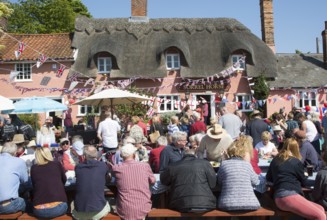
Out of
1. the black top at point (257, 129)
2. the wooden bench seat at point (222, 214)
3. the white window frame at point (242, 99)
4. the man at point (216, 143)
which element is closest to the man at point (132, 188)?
the wooden bench seat at point (222, 214)

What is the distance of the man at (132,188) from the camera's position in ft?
16.4

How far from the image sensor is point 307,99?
73.7 ft

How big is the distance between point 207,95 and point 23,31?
74.6 feet

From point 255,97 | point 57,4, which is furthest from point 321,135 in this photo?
point 57,4

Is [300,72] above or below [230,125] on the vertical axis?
above

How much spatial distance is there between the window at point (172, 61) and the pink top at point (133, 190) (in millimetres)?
17000

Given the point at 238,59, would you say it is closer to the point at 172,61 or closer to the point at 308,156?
the point at 172,61

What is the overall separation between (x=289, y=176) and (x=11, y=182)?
4.02m

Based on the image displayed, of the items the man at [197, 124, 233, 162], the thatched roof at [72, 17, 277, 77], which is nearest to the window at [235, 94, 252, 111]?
the thatched roof at [72, 17, 277, 77]

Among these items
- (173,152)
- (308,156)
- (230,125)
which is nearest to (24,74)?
(230,125)

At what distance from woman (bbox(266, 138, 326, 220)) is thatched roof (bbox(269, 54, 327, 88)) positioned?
17514 mm

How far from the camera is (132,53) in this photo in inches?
874

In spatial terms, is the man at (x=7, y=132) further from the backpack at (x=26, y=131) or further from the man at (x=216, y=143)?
the man at (x=216, y=143)

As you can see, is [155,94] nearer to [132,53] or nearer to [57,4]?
[132,53]
